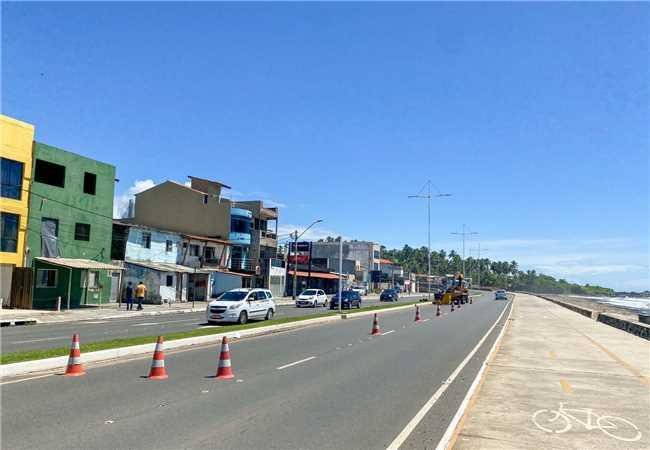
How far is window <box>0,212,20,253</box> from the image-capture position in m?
31.9

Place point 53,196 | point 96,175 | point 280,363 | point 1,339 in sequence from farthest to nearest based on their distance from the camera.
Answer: point 96,175, point 53,196, point 1,339, point 280,363

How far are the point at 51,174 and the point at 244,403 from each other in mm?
31861

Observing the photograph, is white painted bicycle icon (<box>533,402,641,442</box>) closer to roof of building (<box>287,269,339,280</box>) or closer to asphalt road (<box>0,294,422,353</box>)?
asphalt road (<box>0,294,422,353</box>)

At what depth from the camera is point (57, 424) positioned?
25.9 ft

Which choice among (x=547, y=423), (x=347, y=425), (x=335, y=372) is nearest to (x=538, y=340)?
(x=335, y=372)

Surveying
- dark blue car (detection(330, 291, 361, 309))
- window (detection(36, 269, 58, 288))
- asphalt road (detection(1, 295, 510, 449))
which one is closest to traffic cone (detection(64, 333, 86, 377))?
asphalt road (detection(1, 295, 510, 449))

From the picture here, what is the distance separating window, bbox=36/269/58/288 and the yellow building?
4.47ft

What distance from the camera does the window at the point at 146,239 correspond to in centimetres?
4528

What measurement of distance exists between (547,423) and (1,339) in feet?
57.9

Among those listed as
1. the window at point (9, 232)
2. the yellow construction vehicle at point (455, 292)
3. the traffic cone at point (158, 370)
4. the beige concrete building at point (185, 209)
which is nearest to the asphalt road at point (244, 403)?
the traffic cone at point (158, 370)

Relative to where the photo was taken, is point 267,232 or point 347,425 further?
point 267,232

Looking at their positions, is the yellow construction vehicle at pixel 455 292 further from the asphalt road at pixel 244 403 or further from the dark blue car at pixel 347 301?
the asphalt road at pixel 244 403

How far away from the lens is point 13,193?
107 feet

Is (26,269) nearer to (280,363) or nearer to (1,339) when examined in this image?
(1,339)
